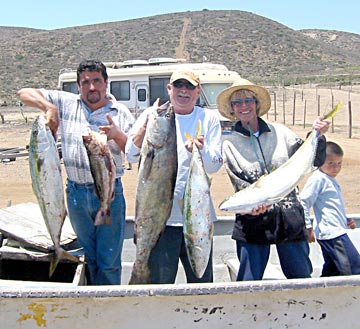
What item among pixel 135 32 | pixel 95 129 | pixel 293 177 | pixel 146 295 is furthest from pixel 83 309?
pixel 135 32

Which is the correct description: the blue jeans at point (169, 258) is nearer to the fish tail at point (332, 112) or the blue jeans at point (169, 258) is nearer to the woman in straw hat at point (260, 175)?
the woman in straw hat at point (260, 175)

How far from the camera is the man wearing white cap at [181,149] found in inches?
136

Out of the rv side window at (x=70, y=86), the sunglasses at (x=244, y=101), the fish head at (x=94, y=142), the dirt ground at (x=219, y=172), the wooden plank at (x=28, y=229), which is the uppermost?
the sunglasses at (x=244, y=101)

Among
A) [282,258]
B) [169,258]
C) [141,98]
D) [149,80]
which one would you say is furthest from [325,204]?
[141,98]

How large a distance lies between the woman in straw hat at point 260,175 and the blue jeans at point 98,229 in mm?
838

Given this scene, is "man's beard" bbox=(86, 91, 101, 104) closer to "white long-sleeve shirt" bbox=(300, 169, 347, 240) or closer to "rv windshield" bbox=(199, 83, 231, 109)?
"white long-sleeve shirt" bbox=(300, 169, 347, 240)

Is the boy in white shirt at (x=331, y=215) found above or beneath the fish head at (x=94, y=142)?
beneath

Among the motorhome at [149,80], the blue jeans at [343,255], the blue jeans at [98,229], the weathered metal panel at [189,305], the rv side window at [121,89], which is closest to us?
the weathered metal panel at [189,305]

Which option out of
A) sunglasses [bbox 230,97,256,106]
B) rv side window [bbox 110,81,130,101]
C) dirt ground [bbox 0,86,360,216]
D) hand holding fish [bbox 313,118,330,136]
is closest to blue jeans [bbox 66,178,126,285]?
sunglasses [bbox 230,97,256,106]

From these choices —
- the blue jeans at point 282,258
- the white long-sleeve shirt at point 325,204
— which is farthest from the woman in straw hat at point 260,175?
the white long-sleeve shirt at point 325,204

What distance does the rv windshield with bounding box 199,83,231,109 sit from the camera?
16.0m

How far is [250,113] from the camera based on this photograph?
3.71 meters

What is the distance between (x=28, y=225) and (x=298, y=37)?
83403 mm

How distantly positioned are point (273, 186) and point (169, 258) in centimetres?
87
